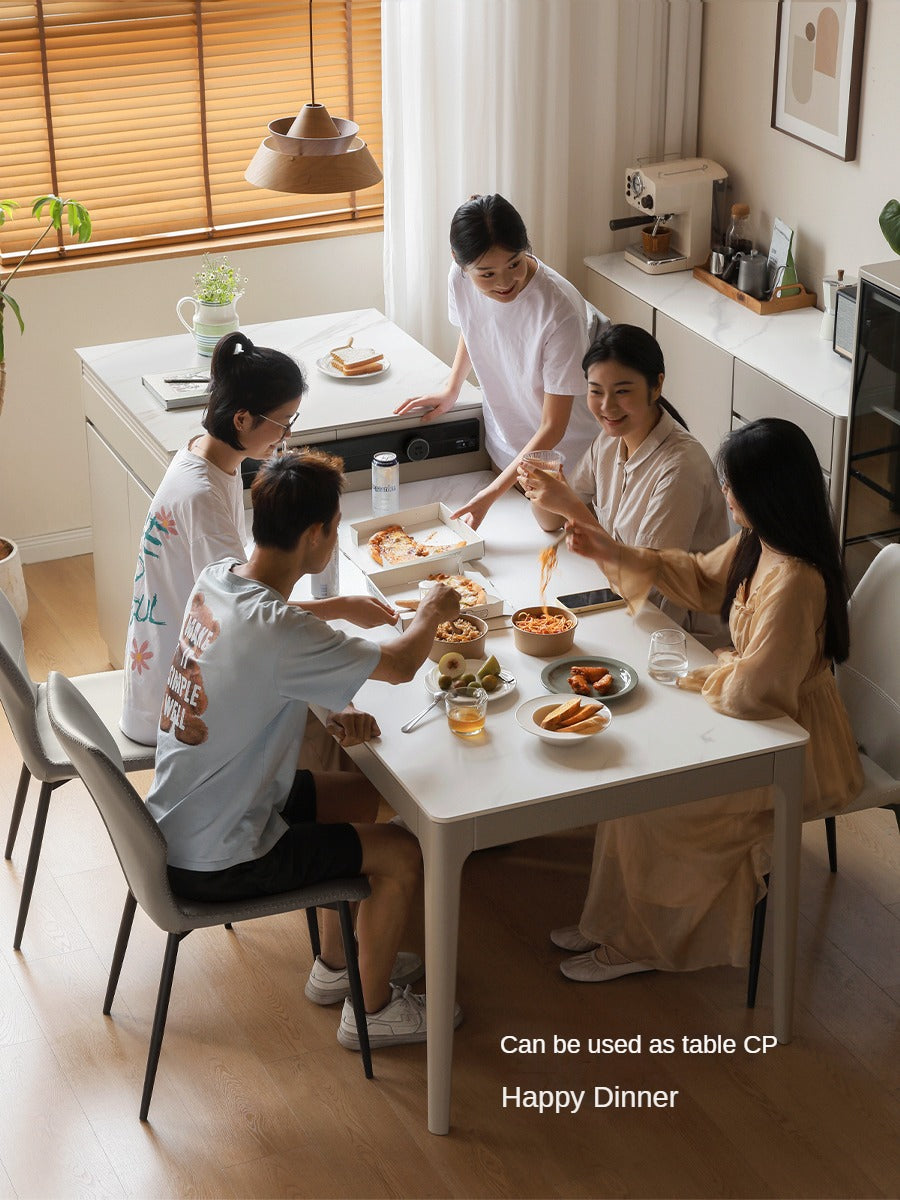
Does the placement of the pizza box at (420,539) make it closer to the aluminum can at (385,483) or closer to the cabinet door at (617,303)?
the aluminum can at (385,483)

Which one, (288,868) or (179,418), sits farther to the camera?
(179,418)

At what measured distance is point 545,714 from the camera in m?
2.59

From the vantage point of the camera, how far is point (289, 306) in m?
4.98

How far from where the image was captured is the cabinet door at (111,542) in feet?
12.7

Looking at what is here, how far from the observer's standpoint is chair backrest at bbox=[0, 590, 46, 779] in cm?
286

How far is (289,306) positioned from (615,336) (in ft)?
7.28

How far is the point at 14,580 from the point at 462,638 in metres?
2.12

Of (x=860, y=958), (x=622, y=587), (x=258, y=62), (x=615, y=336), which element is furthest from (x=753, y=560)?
(x=258, y=62)

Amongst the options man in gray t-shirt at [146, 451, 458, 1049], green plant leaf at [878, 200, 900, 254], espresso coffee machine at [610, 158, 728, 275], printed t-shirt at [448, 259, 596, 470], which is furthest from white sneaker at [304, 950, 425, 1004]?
espresso coffee machine at [610, 158, 728, 275]

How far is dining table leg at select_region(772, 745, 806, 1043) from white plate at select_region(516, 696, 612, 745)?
325mm

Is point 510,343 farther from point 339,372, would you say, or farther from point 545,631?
point 545,631

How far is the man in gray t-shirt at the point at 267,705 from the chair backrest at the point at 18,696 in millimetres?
440

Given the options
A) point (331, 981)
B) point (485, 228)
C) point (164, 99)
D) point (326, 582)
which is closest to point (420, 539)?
point (326, 582)

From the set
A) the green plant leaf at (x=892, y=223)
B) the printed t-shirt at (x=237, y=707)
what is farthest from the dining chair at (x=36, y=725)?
the green plant leaf at (x=892, y=223)
